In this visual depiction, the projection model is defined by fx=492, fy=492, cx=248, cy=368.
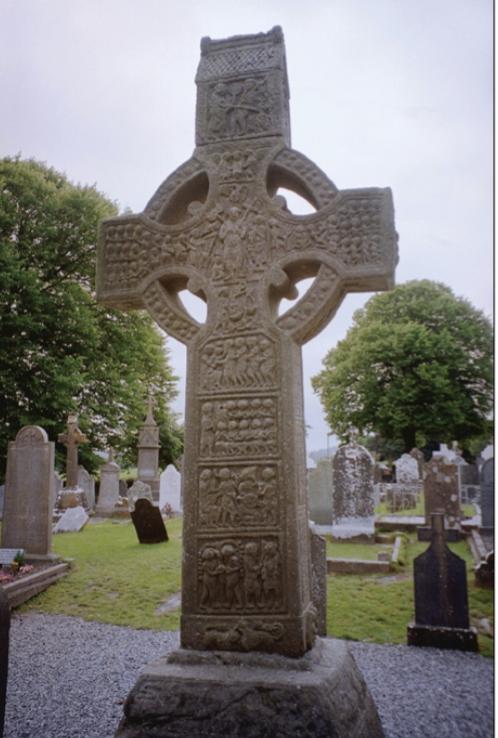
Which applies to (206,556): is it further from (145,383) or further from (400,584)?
(145,383)

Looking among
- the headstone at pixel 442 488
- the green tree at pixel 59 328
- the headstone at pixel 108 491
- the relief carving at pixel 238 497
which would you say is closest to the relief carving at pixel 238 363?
the relief carving at pixel 238 497

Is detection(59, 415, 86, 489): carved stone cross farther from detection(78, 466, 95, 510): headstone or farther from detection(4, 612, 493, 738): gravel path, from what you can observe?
detection(4, 612, 493, 738): gravel path

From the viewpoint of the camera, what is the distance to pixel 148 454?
1925 cm

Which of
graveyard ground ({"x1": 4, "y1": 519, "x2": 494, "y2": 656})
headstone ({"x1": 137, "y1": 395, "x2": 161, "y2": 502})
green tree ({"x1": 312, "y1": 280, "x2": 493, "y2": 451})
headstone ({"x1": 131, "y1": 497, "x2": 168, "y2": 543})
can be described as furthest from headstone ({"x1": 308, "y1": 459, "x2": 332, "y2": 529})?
green tree ({"x1": 312, "y1": 280, "x2": 493, "y2": 451})

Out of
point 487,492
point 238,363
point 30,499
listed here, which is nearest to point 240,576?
point 238,363

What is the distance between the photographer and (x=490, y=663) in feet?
16.5

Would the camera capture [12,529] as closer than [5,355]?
Yes

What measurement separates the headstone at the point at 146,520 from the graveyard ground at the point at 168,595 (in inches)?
19.9

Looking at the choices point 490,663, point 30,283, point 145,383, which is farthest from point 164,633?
point 145,383

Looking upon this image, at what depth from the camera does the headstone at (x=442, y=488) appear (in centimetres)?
1238

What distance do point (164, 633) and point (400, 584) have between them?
3.90 meters

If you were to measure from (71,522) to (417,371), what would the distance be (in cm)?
1698

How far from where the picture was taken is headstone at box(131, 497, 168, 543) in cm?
1132

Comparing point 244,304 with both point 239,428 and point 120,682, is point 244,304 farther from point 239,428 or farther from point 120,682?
point 120,682
